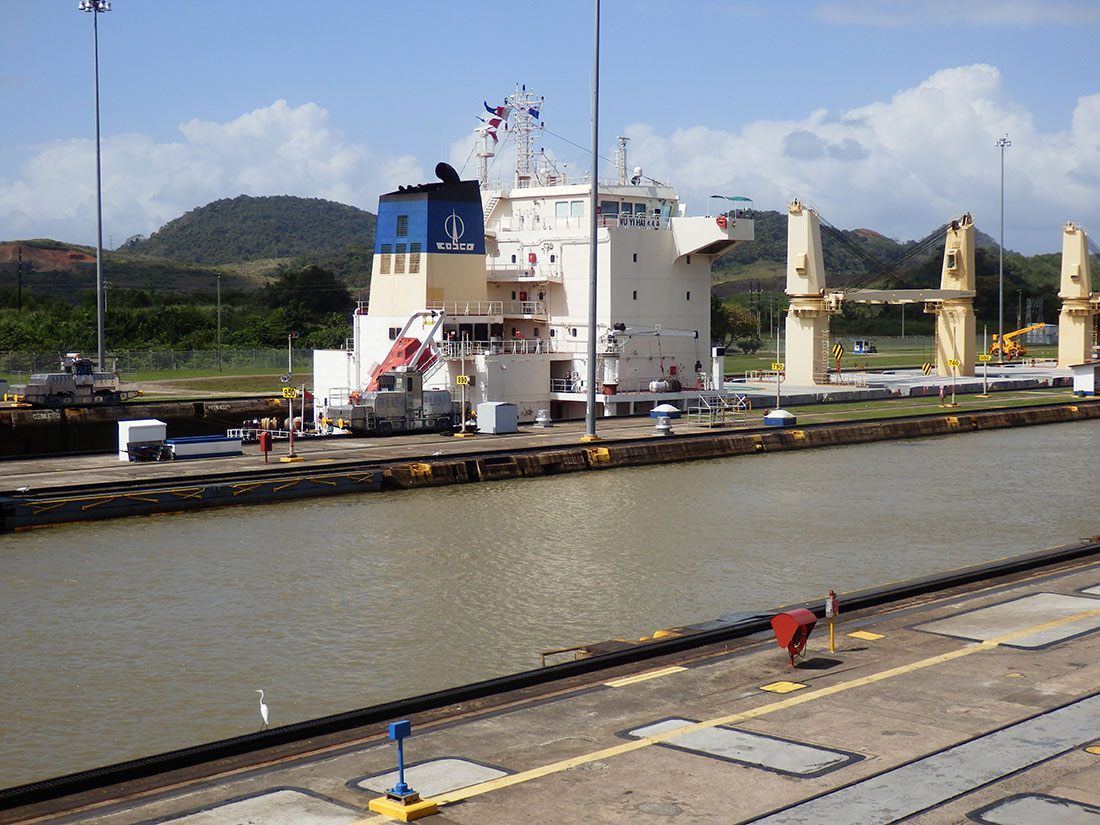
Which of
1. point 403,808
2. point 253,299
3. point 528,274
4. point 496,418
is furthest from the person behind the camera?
point 253,299

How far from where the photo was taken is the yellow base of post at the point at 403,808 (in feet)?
31.0

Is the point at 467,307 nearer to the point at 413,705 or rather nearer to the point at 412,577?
the point at 412,577

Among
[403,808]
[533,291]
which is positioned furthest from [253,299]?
[403,808]

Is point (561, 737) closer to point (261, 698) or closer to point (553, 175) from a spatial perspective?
point (261, 698)

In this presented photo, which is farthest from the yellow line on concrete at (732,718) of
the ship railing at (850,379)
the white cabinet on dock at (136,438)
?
the ship railing at (850,379)

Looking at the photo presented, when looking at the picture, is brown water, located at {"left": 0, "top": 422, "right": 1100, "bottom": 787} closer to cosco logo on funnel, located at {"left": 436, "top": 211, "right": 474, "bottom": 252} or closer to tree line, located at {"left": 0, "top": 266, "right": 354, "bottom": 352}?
cosco logo on funnel, located at {"left": 436, "top": 211, "right": 474, "bottom": 252}

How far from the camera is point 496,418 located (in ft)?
126

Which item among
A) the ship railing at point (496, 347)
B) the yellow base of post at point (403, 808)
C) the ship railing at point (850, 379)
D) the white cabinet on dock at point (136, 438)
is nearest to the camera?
the yellow base of post at point (403, 808)

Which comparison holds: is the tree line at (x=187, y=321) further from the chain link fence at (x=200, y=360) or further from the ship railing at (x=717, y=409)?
the ship railing at (x=717, y=409)

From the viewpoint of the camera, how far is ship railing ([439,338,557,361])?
4056cm

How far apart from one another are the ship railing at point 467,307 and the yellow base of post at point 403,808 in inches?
1269

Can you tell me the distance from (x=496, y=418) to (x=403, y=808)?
95.2 feet

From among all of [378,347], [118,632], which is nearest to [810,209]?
[378,347]

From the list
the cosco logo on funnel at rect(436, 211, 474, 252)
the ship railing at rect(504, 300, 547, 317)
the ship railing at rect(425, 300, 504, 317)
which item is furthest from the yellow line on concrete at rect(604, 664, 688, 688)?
the ship railing at rect(504, 300, 547, 317)
